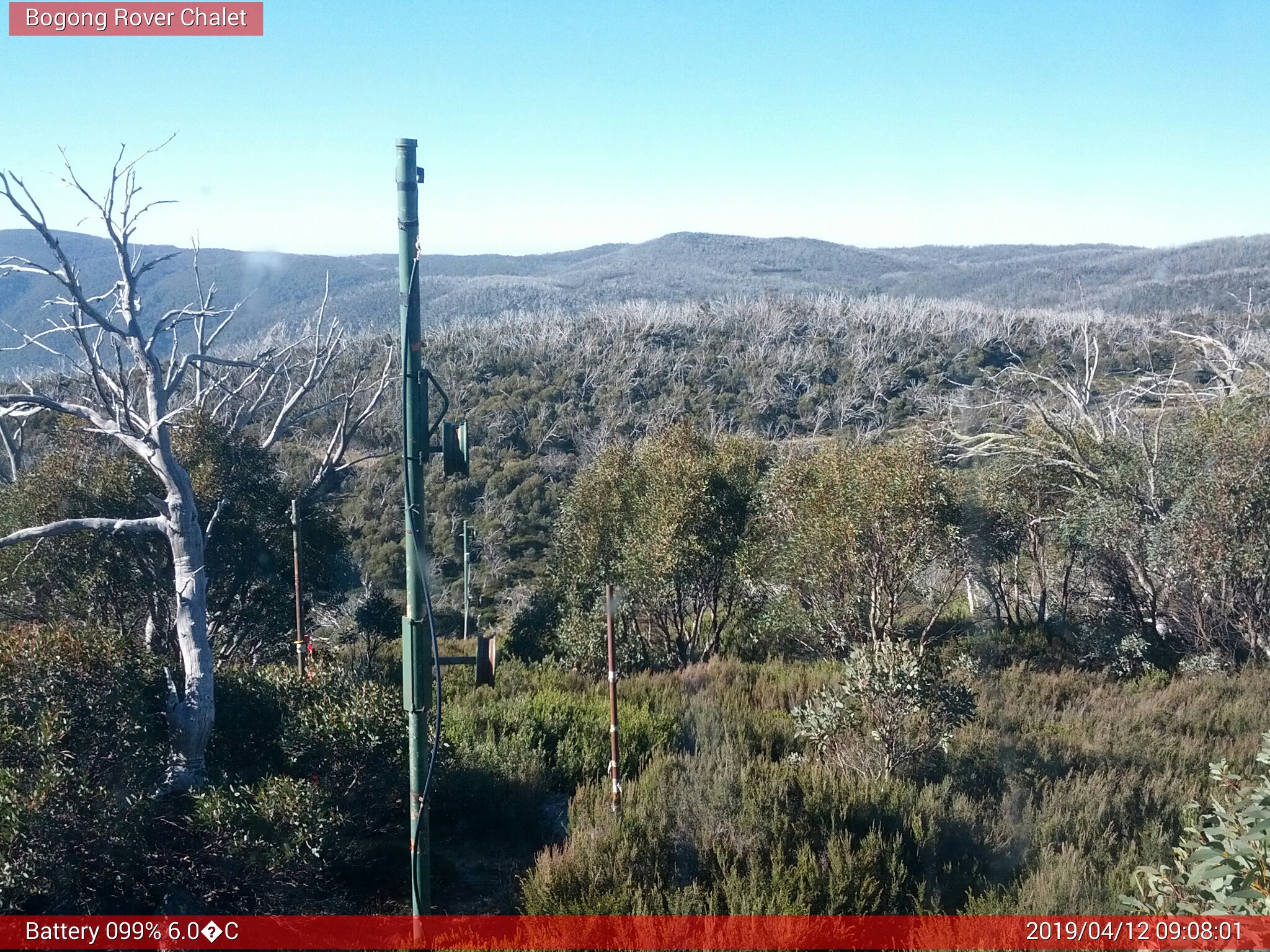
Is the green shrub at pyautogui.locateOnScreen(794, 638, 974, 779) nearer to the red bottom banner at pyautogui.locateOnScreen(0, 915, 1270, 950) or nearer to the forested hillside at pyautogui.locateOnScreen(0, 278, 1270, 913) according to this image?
the forested hillside at pyautogui.locateOnScreen(0, 278, 1270, 913)

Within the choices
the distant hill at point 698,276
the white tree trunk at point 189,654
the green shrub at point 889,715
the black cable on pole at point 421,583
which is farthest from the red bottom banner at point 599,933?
the distant hill at point 698,276

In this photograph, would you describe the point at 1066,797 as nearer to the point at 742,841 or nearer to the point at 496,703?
the point at 742,841

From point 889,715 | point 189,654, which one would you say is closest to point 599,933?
point 889,715

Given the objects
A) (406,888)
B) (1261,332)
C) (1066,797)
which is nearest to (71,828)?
(406,888)

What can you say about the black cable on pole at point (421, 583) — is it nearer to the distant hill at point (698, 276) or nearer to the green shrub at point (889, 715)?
the green shrub at point (889, 715)

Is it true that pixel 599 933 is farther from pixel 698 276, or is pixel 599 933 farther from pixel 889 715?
pixel 698 276

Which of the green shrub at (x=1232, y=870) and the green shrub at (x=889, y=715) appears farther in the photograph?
the green shrub at (x=889, y=715)

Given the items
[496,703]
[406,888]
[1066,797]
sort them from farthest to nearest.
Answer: [496,703] < [1066,797] < [406,888]
